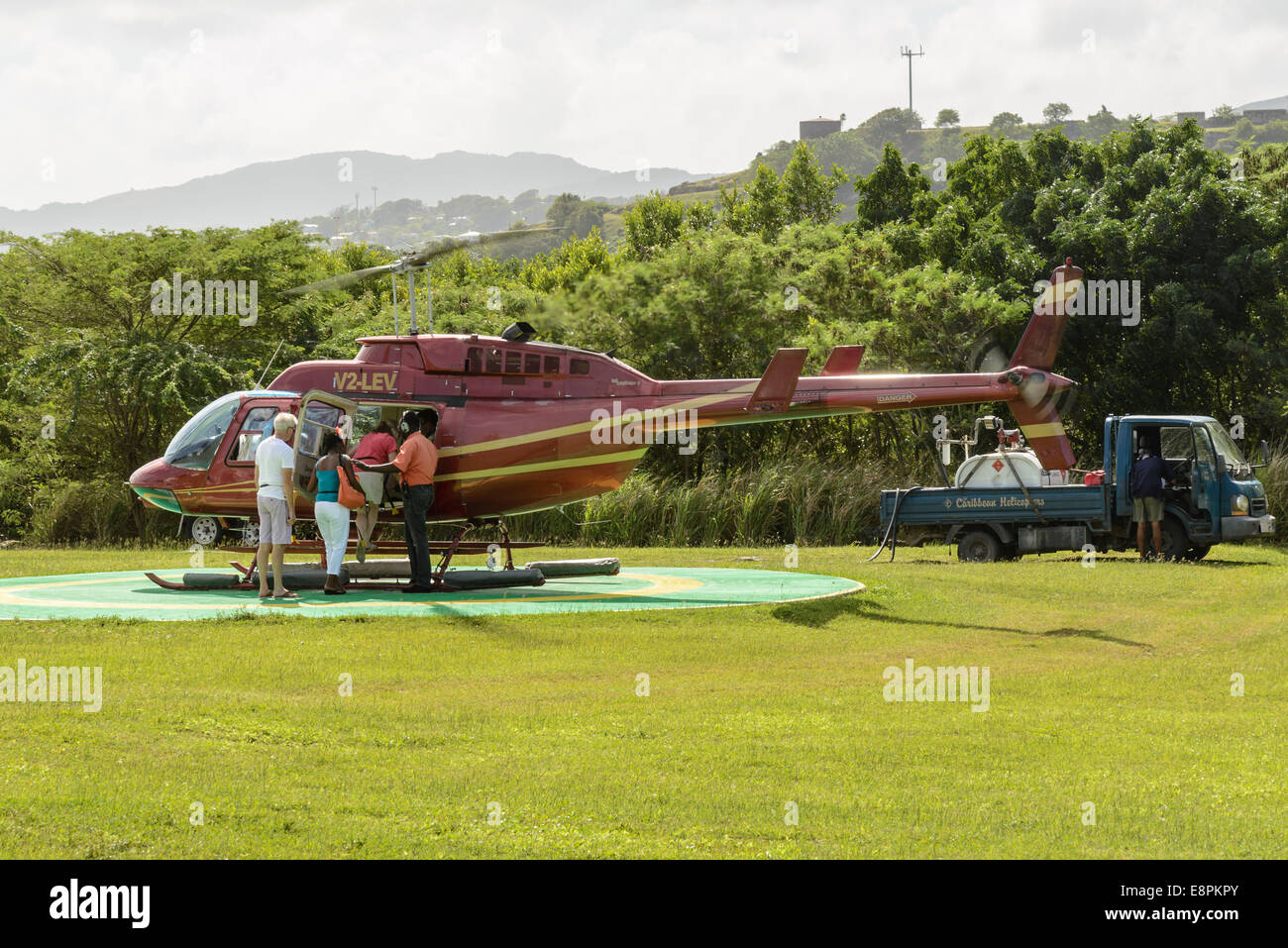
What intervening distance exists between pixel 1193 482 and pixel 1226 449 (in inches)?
46.7

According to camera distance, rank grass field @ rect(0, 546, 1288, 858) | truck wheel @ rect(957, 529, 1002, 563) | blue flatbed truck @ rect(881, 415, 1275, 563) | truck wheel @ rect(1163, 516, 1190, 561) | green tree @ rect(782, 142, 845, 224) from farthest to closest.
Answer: green tree @ rect(782, 142, 845, 224) → truck wheel @ rect(957, 529, 1002, 563) → truck wheel @ rect(1163, 516, 1190, 561) → blue flatbed truck @ rect(881, 415, 1275, 563) → grass field @ rect(0, 546, 1288, 858)

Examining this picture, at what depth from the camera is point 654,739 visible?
34.6ft

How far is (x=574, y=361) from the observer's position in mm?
20094

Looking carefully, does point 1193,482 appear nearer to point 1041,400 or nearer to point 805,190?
point 1041,400

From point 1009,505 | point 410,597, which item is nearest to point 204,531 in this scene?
point 410,597

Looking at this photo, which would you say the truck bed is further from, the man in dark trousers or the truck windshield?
the truck windshield

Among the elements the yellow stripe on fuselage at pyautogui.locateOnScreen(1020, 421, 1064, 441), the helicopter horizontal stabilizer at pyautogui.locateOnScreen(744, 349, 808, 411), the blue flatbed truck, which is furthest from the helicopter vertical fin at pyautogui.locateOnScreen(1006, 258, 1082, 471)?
the blue flatbed truck

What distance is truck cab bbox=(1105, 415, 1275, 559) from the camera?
2597 centimetres

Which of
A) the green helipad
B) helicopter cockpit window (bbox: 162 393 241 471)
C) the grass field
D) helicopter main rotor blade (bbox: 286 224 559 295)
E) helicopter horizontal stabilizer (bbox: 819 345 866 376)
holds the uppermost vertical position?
helicopter main rotor blade (bbox: 286 224 559 295)

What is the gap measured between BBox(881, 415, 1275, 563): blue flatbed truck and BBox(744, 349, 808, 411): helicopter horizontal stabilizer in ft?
27.2

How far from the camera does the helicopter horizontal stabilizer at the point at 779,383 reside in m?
19.3

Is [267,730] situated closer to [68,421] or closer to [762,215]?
[68,421]

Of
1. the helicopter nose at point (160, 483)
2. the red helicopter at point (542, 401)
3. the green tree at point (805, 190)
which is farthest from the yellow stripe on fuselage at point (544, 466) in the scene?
the green tree at point (805, 190)

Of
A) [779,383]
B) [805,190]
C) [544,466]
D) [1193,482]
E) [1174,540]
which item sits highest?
[805,190]
